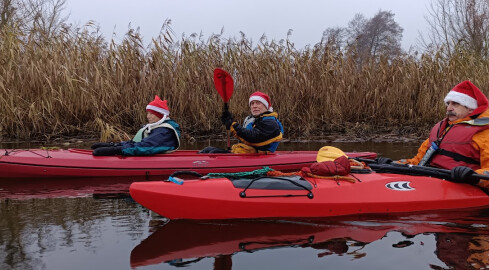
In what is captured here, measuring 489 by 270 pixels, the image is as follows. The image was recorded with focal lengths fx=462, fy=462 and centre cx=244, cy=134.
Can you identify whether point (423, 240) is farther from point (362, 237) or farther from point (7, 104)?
point (7, 104)

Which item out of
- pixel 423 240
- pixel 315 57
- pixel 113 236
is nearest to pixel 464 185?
pixel 423 240

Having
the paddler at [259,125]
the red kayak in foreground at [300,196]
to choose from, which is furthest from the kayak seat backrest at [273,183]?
the paddler at [259,125]

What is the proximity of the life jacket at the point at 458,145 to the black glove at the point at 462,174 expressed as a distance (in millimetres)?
237

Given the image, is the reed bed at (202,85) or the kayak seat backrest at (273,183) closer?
the kayak seat backrest at (273,183)

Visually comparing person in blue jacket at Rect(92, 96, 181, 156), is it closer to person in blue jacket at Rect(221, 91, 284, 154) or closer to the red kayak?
the red kayak

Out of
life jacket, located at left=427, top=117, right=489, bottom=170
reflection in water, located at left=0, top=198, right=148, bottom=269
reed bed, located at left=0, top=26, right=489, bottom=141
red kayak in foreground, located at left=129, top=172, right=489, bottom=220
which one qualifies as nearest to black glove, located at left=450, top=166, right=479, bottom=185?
red kayak in foreground, located at left=129, top=172, right=489, bottom=220

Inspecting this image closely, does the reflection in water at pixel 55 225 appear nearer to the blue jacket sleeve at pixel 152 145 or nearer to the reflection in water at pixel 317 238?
the reflection in water at pixel 317 238

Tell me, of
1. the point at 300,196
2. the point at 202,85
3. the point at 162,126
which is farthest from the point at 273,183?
the point at 202,85

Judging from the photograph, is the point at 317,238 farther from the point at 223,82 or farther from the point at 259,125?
the point at 223,82

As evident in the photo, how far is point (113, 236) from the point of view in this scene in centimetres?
314

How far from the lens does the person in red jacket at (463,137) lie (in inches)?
151

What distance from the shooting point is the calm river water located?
2662 millimetres

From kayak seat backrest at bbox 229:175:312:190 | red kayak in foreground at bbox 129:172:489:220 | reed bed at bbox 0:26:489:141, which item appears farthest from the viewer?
reed bed at bbox 0:26:489:141

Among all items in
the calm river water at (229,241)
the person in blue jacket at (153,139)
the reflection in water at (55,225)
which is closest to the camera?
the calm river water at (229,241)
